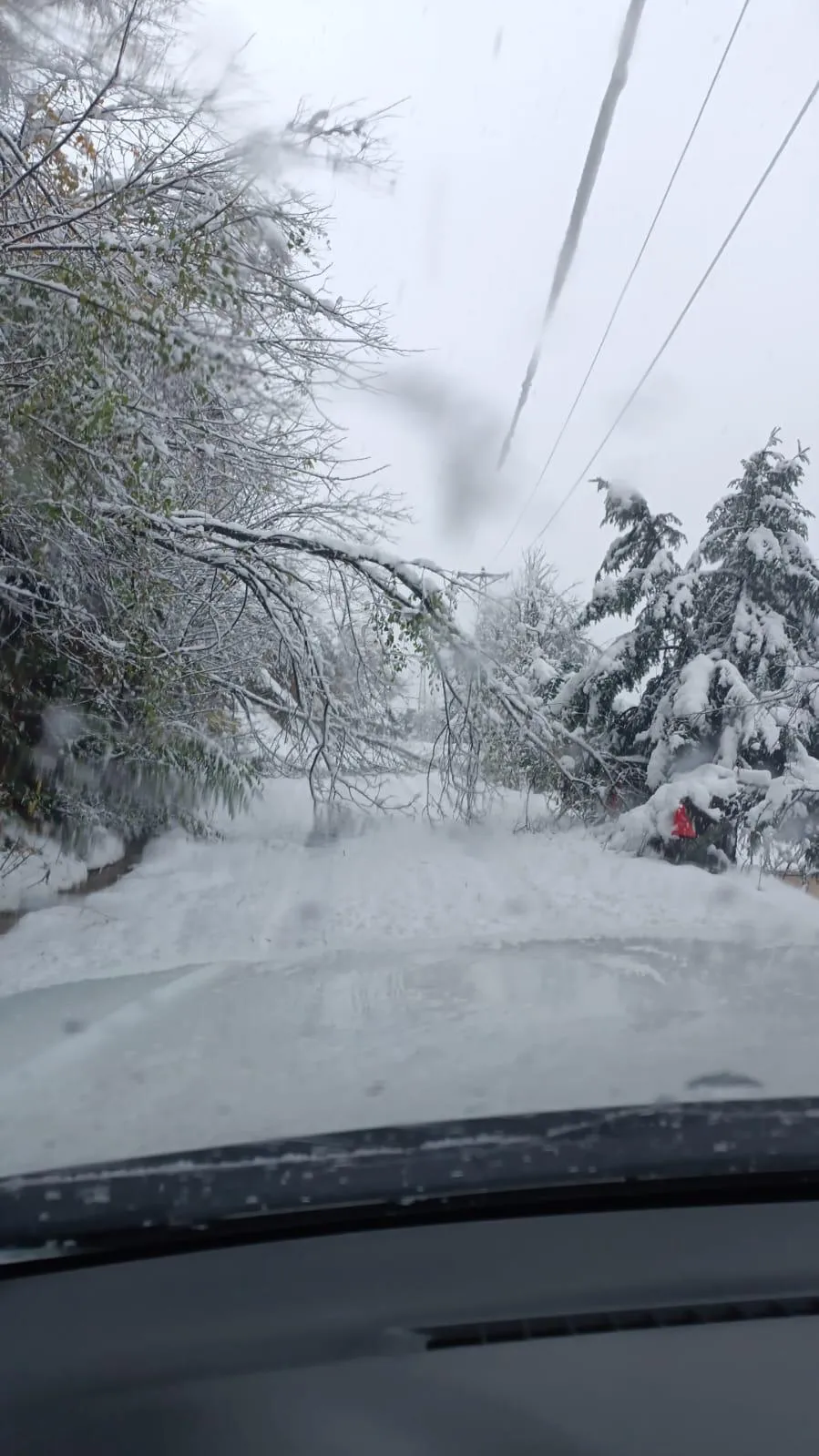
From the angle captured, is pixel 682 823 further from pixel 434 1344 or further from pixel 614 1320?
pixel 434 1344

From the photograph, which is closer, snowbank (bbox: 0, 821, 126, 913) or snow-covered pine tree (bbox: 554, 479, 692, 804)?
snowbank (bbox: 0, 821, 126, 913)

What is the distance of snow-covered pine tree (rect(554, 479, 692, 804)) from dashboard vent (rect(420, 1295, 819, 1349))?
14.7 m

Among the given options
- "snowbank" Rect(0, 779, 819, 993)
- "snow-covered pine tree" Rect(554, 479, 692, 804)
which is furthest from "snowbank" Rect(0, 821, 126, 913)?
"snow-covered pine tree" Rect(554, 479, 692, 804)

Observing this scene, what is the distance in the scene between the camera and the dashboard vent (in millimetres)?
1945

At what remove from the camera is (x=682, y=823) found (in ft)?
47.0

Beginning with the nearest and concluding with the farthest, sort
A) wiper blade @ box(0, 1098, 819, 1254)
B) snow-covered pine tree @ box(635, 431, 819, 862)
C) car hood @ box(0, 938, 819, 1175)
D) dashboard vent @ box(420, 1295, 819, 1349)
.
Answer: dashboard vent @ box(420, 1295, 819, 1349), wiper blade @ box(0, 1098, 819, 1254), car hood @ box(0, 938, 819, 1175), snow-covered pine tree @ box(635, 431, 819, 862)

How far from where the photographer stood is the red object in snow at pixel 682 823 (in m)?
14.3

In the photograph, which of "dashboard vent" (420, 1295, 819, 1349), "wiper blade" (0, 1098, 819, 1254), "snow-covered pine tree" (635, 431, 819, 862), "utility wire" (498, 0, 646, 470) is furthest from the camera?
"snow-covered pine tree" (635, 431, 819, 862)

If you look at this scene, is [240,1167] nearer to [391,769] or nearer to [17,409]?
[17,409]

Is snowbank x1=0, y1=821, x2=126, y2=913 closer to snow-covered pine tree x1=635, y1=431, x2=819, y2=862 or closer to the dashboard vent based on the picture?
snow-covered pine tree x1=635, y1=431, x2=819, y2=862

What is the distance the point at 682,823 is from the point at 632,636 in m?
4.06

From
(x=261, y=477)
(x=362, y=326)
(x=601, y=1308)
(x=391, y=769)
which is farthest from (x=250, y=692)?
(x=601, y=1308)

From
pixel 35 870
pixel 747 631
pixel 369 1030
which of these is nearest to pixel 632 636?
pixel 747 631

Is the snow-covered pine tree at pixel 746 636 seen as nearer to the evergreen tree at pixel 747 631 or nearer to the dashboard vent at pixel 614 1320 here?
the evergreen tree at pixel 747 631
